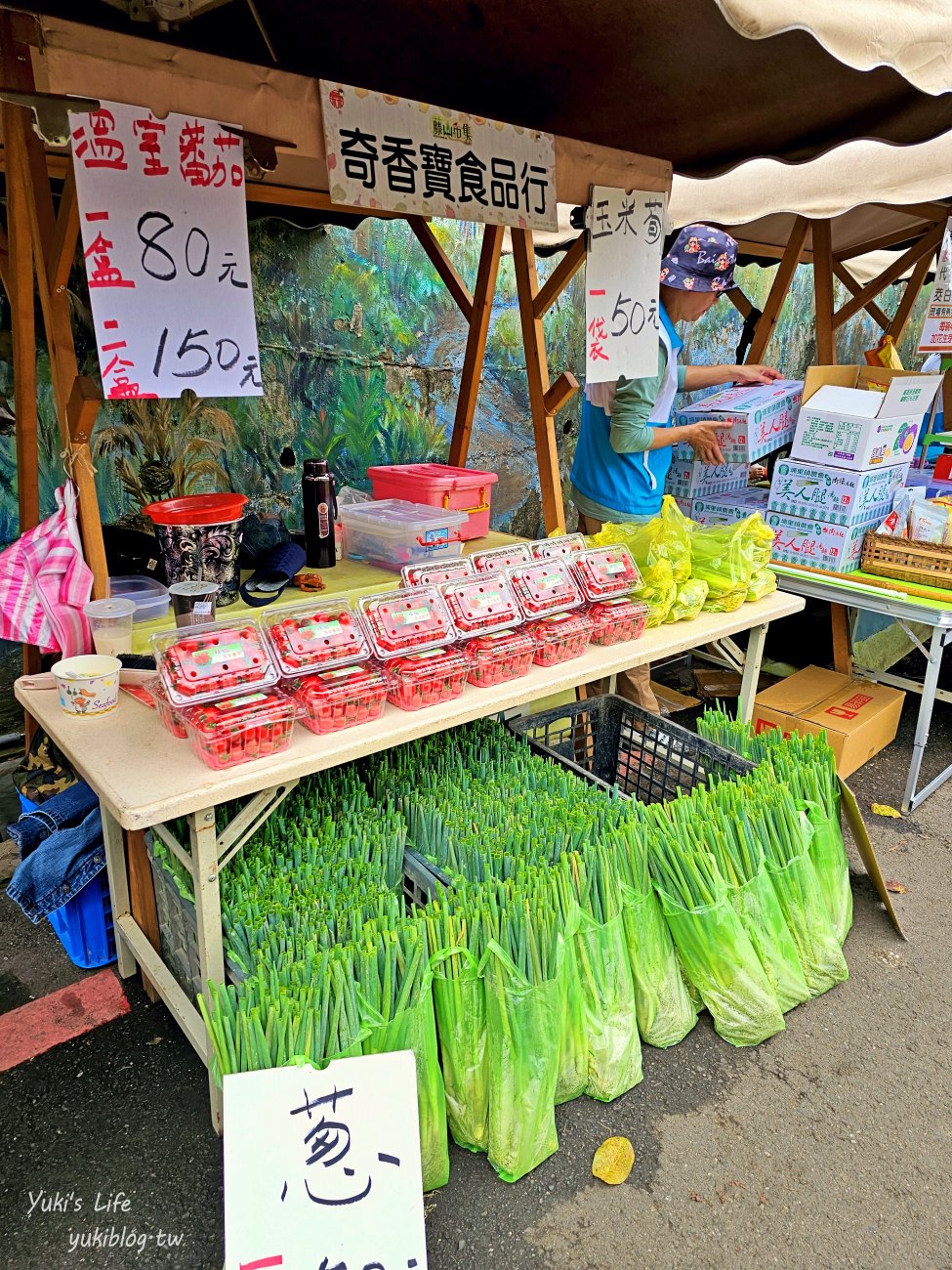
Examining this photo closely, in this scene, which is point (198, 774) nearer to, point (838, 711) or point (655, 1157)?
point (655, 1157)

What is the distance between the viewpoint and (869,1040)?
7.84 ft

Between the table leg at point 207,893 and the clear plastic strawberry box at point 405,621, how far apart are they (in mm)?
606

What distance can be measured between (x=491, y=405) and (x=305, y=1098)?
172 inches

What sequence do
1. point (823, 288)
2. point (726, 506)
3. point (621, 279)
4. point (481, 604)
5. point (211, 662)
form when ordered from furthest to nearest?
1. point (823, 288)
2. point (726, 506)
3. point (621, 279)
4. point (481, 604)
5. point (211, 662)

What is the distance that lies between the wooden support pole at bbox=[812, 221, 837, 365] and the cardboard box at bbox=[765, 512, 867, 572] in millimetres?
1205

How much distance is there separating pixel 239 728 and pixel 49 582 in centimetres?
80

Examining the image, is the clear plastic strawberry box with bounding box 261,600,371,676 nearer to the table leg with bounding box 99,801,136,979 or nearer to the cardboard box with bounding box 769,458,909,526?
the table leg with bounding box 99,801,136,979

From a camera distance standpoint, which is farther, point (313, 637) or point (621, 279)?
point (621, 279)

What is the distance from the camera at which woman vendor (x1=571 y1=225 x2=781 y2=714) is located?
10.3 feet

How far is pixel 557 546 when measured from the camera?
9.00ft

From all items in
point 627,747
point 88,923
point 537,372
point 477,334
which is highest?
point 477,334

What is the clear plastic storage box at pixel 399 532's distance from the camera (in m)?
2.97

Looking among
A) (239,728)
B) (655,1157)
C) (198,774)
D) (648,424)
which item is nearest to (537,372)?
(648,424)

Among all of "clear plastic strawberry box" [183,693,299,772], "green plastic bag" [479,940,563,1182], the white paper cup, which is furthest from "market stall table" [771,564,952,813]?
the white paper cup
